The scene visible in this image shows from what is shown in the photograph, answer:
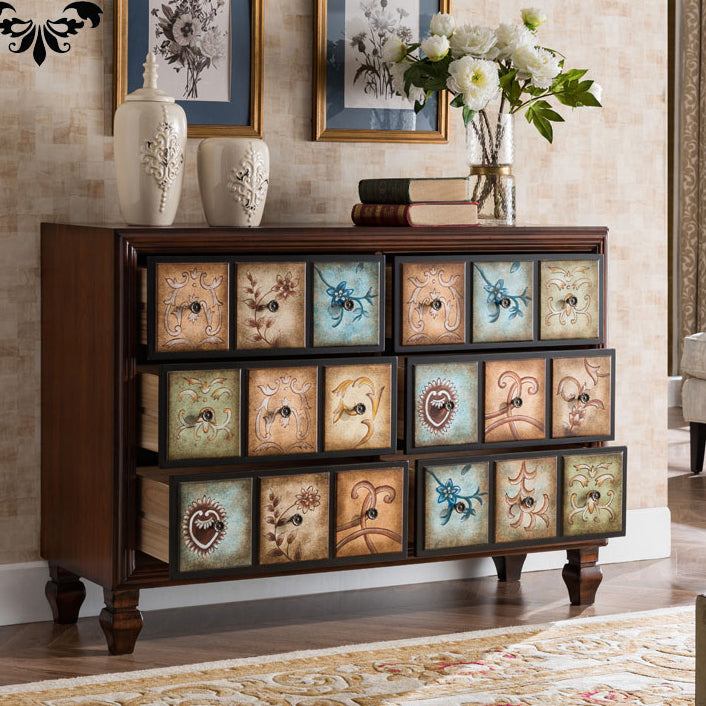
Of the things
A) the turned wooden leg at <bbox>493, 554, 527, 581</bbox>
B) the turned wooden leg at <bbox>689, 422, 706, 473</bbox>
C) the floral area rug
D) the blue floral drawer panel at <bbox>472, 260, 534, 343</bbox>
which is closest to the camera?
the floral area rug

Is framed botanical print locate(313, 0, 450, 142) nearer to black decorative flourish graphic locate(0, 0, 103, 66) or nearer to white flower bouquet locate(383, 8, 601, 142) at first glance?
white flower bouquet locate(383, 8, 601, 142)

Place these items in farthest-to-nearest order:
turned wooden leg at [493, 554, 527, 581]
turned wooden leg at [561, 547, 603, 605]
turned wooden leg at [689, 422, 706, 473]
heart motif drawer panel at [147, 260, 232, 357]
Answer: turned wooden leg at [689, 422, 706, 473]
turned wooden leg at [493, 554, 527, 581]
turned wooden leg at [561, 547, 603, 605]
heart motif drawer panel at [147, 260, 232, 357]

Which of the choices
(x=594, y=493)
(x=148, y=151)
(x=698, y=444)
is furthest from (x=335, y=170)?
(x=698, y=444)

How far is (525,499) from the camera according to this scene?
3117 mm

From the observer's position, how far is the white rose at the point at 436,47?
3236mm

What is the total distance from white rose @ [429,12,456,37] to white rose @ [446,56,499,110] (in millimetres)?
108

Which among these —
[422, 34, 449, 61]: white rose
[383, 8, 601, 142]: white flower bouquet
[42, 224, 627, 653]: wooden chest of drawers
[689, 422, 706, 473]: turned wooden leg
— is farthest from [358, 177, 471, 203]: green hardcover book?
[689, 422, 706, 473]: turned wooden leg

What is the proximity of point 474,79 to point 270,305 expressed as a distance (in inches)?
33.1

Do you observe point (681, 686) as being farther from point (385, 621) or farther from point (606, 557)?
point (606, 557)

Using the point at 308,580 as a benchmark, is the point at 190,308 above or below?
above

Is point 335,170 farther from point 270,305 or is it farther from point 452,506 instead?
point 452,506

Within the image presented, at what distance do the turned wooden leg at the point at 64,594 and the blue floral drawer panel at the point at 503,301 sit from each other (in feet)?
3.66

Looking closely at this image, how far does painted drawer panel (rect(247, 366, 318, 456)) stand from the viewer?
2803 mm

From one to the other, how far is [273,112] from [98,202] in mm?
517
